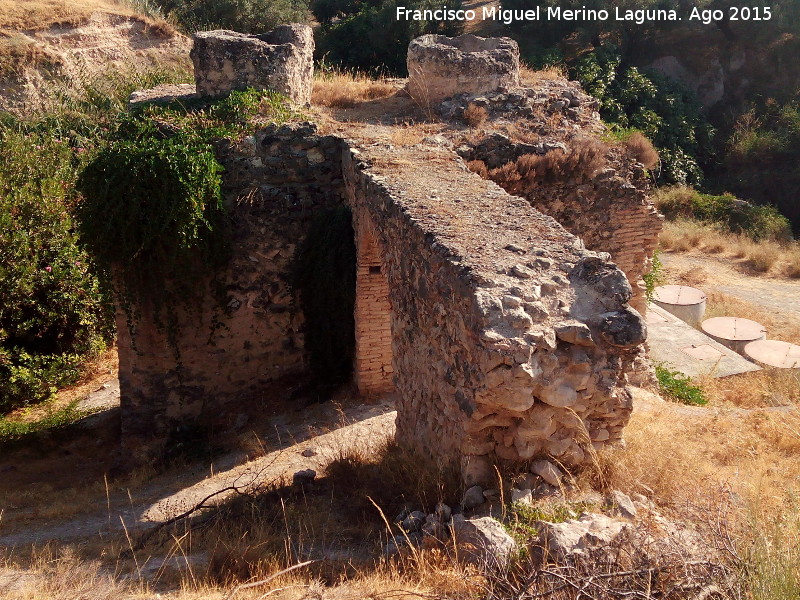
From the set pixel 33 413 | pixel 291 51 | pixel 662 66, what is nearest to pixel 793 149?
pixel 662 66

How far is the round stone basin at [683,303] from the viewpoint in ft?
40.3

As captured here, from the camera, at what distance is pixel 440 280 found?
182 inches

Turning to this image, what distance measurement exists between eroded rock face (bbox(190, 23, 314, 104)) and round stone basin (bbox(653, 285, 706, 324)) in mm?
7516

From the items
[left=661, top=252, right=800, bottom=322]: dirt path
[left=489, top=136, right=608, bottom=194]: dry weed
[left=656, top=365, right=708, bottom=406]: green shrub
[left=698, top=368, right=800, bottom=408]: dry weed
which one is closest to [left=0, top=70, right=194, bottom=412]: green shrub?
[left=489, top=136, right=608, bottom=194]: dry weed

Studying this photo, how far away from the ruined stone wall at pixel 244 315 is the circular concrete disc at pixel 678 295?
7.26 meters

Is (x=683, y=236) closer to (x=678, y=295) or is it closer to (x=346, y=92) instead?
(x=678, y=295)

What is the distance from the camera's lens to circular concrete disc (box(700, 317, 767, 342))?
11.3 metres

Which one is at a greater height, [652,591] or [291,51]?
[291,51]

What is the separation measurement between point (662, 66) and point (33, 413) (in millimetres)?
20892

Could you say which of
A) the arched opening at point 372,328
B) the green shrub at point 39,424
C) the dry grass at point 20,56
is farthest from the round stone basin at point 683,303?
the dry grass at point 20,56

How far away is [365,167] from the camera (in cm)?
680

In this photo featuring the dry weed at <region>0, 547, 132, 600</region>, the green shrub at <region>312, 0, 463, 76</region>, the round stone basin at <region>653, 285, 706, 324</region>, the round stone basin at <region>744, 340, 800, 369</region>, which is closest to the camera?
the dry weed at <region>0, 547, 132, 600</region>

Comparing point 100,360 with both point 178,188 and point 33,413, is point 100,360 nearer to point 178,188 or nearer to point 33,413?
point 33,413

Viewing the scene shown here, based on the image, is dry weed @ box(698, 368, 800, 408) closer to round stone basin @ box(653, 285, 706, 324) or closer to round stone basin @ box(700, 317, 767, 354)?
round stone basin @ box(700, 317, 767, 354)
